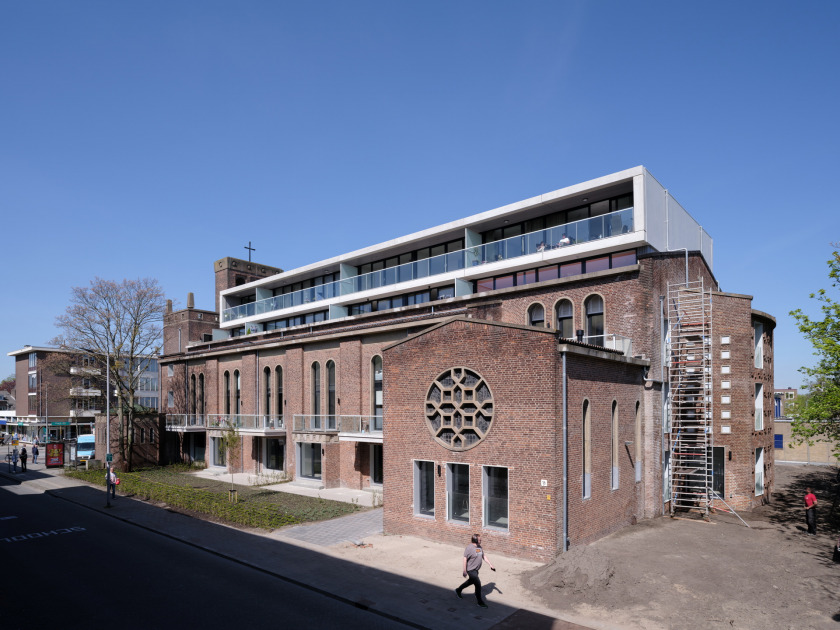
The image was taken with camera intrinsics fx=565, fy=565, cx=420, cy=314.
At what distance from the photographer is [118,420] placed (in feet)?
124

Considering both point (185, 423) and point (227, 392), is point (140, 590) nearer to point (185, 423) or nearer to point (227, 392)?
point (227, 392)

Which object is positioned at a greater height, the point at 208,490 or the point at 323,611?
the point at 323,611

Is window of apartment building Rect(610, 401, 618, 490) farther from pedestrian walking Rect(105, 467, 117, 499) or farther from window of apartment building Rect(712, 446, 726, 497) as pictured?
pedestrian walking Rect(105, 467, 117, 499)

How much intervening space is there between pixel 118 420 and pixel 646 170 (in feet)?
116

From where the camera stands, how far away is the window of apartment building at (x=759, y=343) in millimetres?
24469

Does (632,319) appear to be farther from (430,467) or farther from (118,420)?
(118,420)

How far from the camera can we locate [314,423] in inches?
1206

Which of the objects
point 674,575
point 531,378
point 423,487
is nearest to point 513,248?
point 531,378

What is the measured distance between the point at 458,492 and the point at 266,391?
66.6ft

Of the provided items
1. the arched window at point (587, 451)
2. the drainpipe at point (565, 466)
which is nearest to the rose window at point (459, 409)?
the drainpipe at point (565, 466)

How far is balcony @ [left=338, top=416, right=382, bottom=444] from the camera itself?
1052 inches

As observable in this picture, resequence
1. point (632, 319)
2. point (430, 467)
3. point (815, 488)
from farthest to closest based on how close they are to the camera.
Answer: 1. point (815, 488)
2. point (632, 319)
3. point (430, 467)

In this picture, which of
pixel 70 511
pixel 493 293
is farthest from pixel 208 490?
pixel 493 293

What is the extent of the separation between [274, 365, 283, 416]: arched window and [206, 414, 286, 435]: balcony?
25.2 inches
